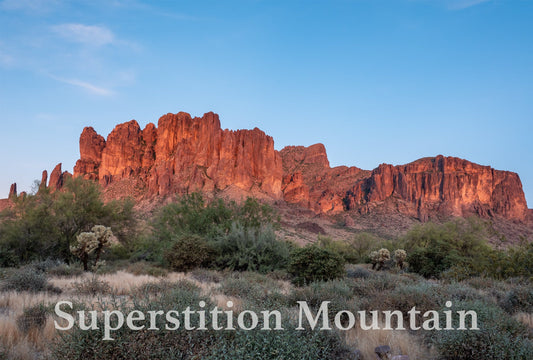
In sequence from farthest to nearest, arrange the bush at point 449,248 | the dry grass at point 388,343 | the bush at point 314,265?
the bush at point 449,248 < the bush at point 314,265 < the dry grass at point 388,343

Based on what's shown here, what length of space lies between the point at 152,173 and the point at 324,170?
284 ft

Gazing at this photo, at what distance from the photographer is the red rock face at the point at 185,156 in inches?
4131

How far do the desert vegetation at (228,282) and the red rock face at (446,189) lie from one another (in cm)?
8937

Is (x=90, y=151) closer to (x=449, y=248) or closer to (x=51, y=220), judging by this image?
(x=51, y=220)

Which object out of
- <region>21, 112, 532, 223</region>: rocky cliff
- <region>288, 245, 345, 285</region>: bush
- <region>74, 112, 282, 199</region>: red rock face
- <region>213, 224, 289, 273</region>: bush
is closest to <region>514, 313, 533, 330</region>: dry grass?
<region>288, 245, 345, 285</region>: bush

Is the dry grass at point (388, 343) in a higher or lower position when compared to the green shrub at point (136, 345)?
lower

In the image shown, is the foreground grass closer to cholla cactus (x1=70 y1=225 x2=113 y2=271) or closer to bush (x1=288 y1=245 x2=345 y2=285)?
bush (x1=288 y1=245 x2=345 y2=285)

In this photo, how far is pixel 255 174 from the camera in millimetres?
118125

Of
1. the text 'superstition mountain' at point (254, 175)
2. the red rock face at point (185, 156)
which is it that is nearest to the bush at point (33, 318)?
the text 'superstition mountain' at point (254, 175)

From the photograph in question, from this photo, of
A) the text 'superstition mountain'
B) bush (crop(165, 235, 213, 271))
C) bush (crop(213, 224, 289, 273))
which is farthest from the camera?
the text 'superstition mountain'

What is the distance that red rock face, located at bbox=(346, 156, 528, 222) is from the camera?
115m

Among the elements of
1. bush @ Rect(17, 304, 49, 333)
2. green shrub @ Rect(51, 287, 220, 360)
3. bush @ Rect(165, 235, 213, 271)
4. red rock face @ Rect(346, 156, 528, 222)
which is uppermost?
red rock face @ Rect(346, 156, 528, 222)

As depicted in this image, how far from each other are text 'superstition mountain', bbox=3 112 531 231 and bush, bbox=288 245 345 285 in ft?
284

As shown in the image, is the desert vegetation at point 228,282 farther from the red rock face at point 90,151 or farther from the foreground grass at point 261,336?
the red rock face at point 90,151
